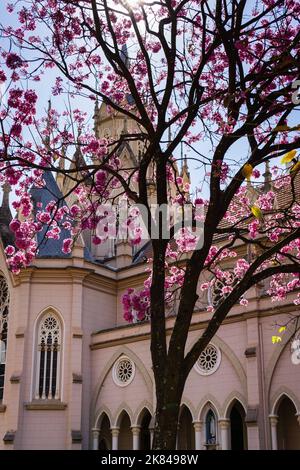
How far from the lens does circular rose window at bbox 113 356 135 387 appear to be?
2287 cm

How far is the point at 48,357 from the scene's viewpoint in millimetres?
24109

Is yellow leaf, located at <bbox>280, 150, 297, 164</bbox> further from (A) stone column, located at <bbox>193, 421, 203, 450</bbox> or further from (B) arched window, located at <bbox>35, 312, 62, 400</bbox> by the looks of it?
(B) arched window, located at <bbox>35, 312, 62, 400</bbox>

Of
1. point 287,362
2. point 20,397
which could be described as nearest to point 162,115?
point 287,362

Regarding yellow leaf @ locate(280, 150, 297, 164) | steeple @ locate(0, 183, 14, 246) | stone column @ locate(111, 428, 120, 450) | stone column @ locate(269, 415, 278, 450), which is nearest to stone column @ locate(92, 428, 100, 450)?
stone column @ locate(111, 428, 120, 450)

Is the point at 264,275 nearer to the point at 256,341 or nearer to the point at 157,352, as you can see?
the point at 157,352

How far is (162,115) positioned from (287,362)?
12.3 metres

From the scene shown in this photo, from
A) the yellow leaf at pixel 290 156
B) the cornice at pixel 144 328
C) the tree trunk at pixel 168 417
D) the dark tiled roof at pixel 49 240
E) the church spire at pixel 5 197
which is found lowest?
the tree trunk at pixel 168 417

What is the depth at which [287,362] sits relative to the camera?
60.6 feet

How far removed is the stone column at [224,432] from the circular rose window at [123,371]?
178 inches

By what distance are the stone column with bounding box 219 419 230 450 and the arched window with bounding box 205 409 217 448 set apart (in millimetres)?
577

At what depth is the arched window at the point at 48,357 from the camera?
23.6 meters

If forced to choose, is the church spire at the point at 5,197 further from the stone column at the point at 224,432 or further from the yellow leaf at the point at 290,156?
the yellow leaf at the point at 290,156

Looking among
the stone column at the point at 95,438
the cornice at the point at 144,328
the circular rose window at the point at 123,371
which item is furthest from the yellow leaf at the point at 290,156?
the stone column at the point at 95,438

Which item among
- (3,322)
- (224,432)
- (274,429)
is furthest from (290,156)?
(3,322)
